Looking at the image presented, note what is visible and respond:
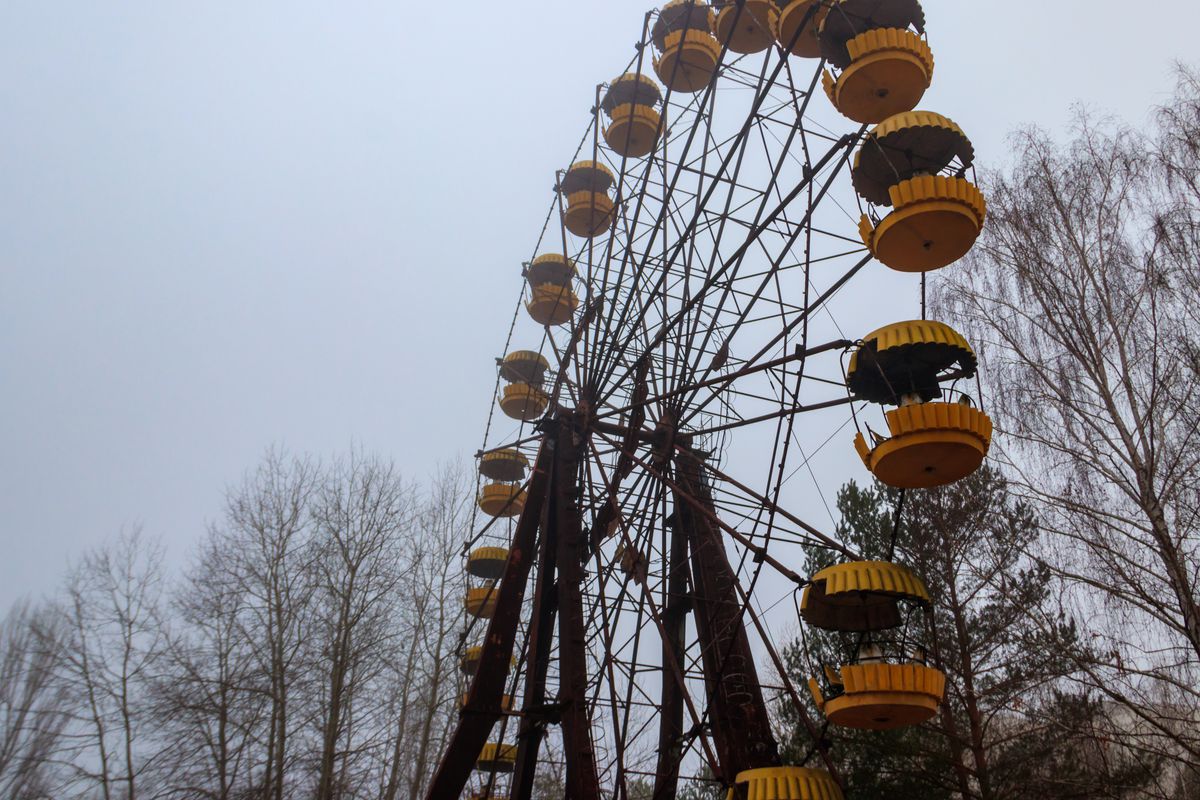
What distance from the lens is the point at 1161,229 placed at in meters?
11.4

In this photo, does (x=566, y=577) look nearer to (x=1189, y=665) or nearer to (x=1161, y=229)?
(x=1189, y=665)

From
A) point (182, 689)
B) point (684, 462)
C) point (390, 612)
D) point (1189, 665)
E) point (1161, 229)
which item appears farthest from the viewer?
point (390, 612)

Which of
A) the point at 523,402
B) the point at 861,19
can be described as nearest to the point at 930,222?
the point at 861,19

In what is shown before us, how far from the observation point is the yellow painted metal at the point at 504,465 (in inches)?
754

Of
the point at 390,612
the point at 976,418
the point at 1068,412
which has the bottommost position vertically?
the point at 976,418

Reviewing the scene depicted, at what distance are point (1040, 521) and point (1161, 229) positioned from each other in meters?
3.59

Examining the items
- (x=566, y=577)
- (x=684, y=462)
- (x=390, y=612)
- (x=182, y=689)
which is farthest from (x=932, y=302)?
(x=182, y=689)

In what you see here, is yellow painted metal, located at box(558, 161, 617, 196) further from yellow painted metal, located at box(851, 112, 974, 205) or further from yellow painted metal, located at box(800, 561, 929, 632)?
yellow painted metal, located at box(800, 561, 929, 632)

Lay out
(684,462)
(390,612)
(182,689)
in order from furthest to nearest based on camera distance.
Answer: (390,612) < (182,689) < (684,462)

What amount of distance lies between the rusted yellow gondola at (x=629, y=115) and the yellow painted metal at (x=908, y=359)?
8.29 metres

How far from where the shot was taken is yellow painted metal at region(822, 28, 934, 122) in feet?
30.9

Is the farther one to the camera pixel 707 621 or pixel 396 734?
pixel 396 734

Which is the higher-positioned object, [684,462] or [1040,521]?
[684,462]

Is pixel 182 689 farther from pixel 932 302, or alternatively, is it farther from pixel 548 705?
pixel 932 302
